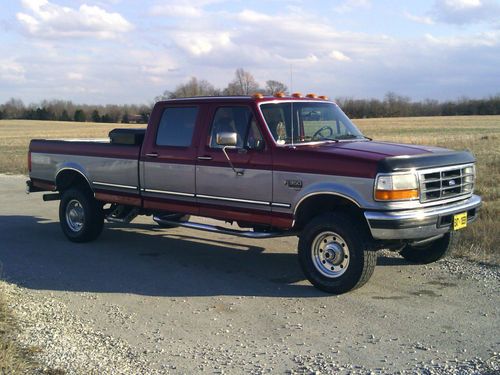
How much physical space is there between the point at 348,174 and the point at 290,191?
0.75 meters

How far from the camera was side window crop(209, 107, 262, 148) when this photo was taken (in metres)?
6.80

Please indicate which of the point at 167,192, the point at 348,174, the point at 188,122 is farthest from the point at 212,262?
the point at 348,174

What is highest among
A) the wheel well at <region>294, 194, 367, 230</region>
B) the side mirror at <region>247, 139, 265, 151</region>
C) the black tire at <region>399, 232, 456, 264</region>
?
the side mirror at <region>247, 139, 265, 151</region>

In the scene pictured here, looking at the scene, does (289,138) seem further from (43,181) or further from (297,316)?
(43,181)

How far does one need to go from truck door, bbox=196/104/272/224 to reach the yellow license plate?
1996mm

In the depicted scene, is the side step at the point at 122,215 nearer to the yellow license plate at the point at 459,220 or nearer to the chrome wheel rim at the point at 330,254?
the chrome wheel rim at the point at 330,254

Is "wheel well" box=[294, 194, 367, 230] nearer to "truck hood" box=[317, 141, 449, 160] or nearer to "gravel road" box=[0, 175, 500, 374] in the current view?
"truck hood" box=[317, 141, 449, 160]

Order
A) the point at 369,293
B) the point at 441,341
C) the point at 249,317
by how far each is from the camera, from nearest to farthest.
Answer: the point at 441,341 < the point at 249,317 < the point at 369,293

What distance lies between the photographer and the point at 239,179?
22.2ft

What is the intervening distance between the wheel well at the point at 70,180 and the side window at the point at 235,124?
2.77 meters

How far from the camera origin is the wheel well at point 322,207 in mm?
6127

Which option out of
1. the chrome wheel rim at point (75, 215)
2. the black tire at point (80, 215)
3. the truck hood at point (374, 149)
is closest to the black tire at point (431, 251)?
the truck hood at point (374, 149)

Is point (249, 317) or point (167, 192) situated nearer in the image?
point (249, 317)

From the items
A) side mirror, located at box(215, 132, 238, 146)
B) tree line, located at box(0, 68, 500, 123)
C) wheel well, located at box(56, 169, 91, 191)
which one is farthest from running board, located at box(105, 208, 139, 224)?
tree line, located at box(0, 68, 500, 123)
